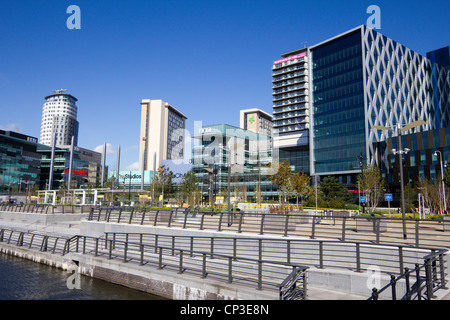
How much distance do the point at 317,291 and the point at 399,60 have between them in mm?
99514

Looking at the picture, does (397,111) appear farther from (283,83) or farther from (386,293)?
(386,293)

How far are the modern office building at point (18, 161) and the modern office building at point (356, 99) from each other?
85.8 metres

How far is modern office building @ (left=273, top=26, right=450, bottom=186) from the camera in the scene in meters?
78.0

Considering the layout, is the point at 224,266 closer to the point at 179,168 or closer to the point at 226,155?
the point at 226,155

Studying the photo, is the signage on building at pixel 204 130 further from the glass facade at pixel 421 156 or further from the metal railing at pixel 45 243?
the metal railing at pixel 45 243

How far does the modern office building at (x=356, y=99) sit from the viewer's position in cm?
7800

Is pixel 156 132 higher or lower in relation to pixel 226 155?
higher

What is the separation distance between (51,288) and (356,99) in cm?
7887

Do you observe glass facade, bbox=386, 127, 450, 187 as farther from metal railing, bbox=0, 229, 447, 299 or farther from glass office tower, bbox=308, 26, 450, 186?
metal railing, bbox=0, 229, 447, 299

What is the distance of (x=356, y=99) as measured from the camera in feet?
259

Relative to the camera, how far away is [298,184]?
45.9 meters

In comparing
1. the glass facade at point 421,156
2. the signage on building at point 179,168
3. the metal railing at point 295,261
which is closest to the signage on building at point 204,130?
the signage on building at point 179,168

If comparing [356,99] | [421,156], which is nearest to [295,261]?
[421,156]
